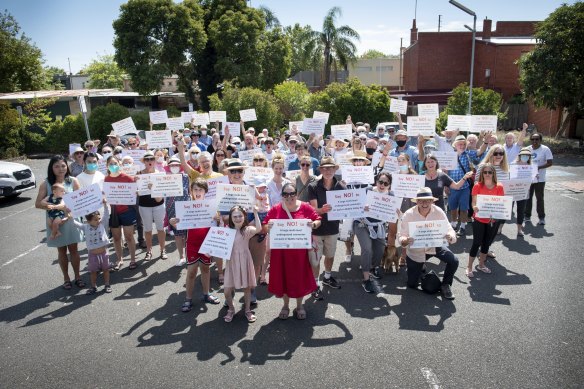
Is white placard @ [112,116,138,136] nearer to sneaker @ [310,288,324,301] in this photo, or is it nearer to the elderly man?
sneaker @ [310,288,324,301]

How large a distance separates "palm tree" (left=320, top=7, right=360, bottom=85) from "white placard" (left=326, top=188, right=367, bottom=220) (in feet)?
120

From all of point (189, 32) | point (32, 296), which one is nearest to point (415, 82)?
point (189, 32)

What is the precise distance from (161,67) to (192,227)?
2781 centimetres

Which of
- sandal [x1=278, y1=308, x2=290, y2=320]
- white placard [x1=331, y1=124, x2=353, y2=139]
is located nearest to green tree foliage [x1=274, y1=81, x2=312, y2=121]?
white placard [x1=331, y1=124, x2=353, y2=139]

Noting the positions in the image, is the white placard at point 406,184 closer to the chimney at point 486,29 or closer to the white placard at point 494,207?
the white placard at point 494,207

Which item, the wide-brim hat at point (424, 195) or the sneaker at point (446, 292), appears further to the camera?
the sneaker at point (446, 292)

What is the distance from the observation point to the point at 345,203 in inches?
243

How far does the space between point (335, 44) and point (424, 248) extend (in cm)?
3727

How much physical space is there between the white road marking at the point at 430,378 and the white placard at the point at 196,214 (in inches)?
131

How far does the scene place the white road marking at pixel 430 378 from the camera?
14.4 ft

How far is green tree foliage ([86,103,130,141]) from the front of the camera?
87.9 ft

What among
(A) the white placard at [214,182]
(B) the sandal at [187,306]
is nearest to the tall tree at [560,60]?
(A) the white placard at [214,182]

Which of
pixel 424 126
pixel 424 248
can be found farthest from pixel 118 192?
pixel 424 126

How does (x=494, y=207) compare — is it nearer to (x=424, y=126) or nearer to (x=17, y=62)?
(x=424, y=126)
